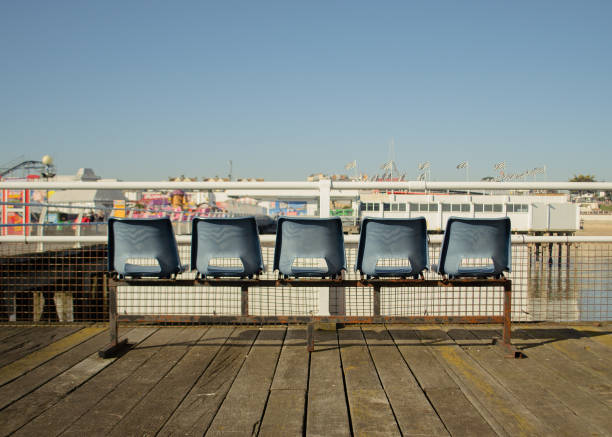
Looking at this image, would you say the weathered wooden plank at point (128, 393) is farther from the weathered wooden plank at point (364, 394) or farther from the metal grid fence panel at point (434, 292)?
the weathered wooden plank at point (364, 394)

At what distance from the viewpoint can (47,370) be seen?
121 inches

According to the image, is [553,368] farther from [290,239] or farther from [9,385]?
[9,385]

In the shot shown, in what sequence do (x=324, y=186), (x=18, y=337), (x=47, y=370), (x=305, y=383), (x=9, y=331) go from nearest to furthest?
(x=305, y=383)
(x=47, y=370)
(x=18, y=337)
(x=9, y=331)
(x=324, y=186)

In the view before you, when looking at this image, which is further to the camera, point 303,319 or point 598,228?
point 598,228

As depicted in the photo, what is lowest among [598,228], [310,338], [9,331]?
[598,228]

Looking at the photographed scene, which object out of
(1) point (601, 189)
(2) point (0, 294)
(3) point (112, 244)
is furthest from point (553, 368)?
(2) point (0, 294)

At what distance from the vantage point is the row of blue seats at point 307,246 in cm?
Answer: 335

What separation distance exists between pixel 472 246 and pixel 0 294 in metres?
5.05

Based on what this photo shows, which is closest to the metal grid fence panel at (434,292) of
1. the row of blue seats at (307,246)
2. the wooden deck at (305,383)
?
the wooden deck at (305,383)

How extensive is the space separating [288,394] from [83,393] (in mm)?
1171

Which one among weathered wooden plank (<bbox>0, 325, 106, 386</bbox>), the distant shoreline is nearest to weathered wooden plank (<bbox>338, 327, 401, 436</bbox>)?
weathered wooden plank (<bbox>0, 325, 106, 386</bbox>)

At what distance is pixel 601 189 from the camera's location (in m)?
4.32

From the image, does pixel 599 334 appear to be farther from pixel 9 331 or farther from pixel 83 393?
pixel 9 331

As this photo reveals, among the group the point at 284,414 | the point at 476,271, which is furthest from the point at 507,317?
the point at 284,414
